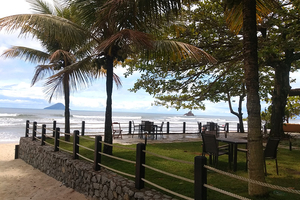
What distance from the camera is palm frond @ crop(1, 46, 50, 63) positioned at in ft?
35.5

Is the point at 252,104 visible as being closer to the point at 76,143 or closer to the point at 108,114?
the point at 108,114

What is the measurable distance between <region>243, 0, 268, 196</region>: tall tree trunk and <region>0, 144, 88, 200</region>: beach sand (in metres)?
4.07

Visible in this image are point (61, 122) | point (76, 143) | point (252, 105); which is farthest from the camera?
point (61, 122)

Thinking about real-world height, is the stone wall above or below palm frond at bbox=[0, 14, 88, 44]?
below

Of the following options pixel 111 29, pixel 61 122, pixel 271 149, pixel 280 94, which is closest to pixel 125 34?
pixel 111 29

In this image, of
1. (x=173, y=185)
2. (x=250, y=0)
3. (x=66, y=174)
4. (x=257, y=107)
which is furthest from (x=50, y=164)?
(x=250, y=0)

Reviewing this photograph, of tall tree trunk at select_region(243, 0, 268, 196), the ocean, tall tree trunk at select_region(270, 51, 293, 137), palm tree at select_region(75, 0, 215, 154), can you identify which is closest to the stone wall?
palm tree at select_region(75, 0, 215, 154)

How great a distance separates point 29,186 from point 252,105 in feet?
22.8

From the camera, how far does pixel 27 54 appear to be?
36.6 ft

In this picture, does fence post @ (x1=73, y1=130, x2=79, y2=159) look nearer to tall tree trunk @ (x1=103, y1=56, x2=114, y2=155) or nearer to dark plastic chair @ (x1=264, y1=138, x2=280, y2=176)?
tall tree trunk @ (x1=103, y1=56, x2=114, y2=155)

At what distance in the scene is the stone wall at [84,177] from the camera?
14.4ft

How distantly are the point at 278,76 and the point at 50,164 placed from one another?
10.8 meters

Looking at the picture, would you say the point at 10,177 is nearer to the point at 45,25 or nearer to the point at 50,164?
the point at 50,164

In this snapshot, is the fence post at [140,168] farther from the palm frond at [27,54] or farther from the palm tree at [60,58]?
the palm frond at [27,54]
